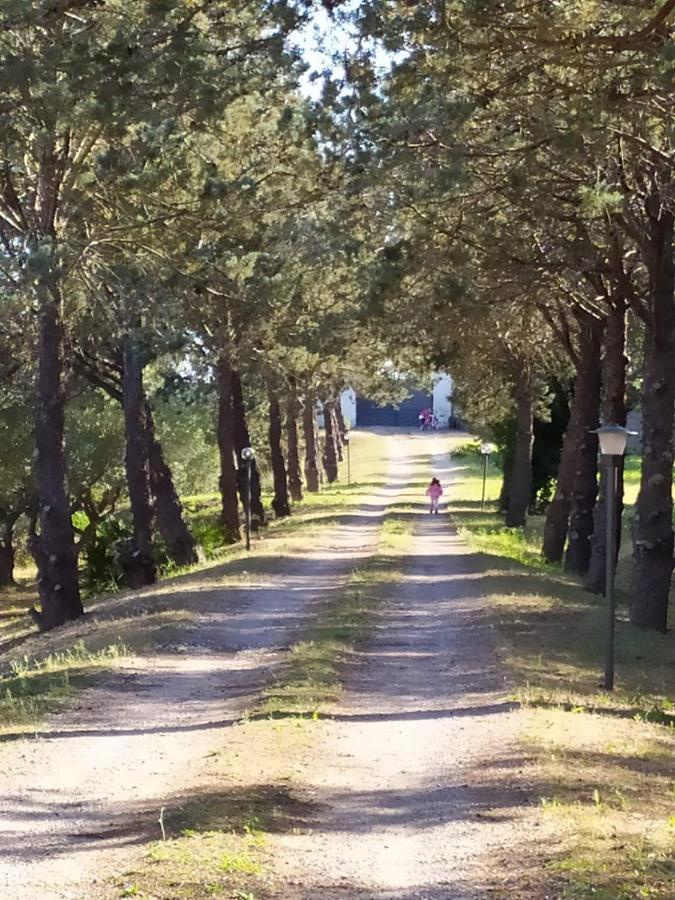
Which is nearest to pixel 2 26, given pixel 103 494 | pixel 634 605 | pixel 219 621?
pixel 219 621

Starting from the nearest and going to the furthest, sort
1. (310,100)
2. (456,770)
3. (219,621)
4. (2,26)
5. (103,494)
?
(456,770) < (2,26) < (310,100) < (219,621) < (103,494)

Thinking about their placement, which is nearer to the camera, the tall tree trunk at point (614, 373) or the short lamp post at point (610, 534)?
the short lamp post at point (610, 534)

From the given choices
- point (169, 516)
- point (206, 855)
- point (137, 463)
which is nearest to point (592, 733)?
point (206, 855)

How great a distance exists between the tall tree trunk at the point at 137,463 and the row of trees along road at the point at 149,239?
42 millimetres

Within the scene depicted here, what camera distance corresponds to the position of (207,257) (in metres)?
20.5

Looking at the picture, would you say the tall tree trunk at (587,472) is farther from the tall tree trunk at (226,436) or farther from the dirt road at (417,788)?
the tall tree trunk at (226,436)

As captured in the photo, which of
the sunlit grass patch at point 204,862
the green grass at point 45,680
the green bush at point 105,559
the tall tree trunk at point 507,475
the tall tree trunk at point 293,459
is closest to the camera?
the sunlit grass patch at point 204,862

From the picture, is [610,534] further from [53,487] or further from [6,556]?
[6,556]

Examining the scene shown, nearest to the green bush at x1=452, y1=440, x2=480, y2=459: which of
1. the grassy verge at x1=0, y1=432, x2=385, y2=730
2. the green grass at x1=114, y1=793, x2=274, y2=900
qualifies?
the grassy verge at x1=0, y1=432, x2=385, y2=730

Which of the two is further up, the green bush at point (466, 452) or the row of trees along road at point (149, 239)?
the row of trees along road at point (149, 239)

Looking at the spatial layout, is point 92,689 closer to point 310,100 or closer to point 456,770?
point 456,770

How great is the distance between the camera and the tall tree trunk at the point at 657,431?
1966 cm

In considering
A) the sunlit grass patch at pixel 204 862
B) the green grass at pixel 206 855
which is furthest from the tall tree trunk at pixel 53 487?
the sunlit grass patch at pixel 204 862

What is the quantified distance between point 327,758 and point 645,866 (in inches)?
156
